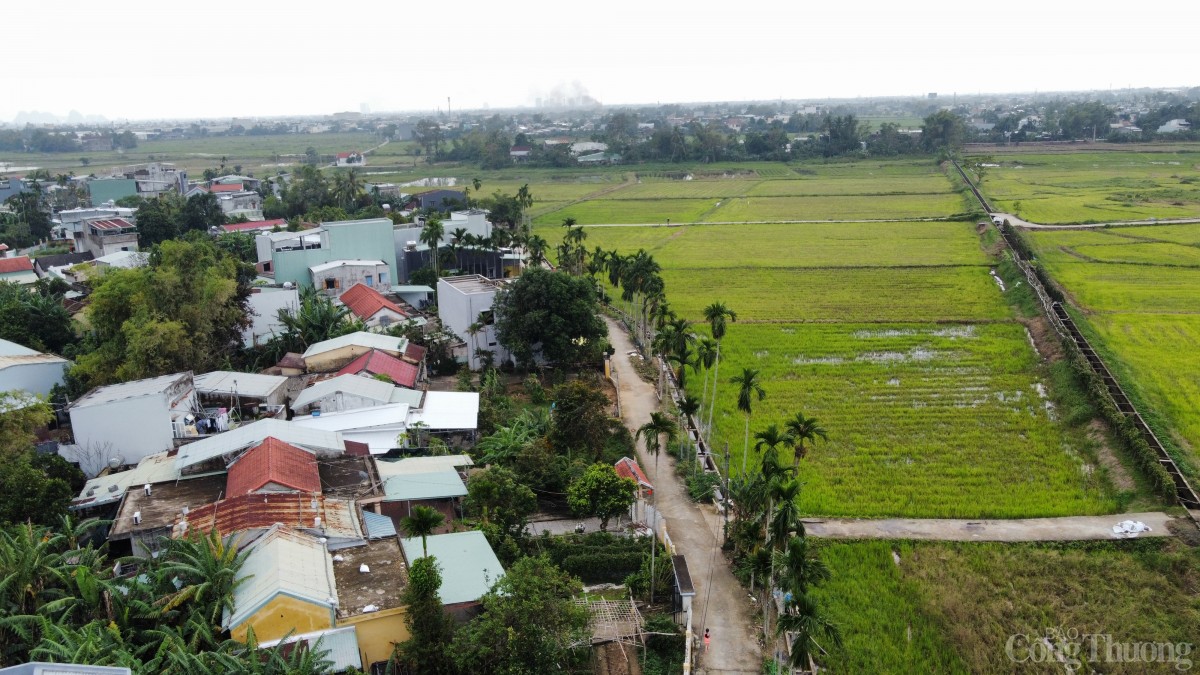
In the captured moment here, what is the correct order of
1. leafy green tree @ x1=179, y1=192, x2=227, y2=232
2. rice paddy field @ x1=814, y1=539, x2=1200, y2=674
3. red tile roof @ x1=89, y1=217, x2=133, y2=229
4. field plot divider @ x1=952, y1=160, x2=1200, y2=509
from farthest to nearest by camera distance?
leafy green tree @ x1=179, y1=192, x2=227, y2=232 < red tile roof @ x1=89, y1=217, x2=133, y2=229 < field plot divider @ x1=952, y1=160, x2=1200, y2=509 < rice paddy field @ x1=814, y1=539, x2=1200, y2=674

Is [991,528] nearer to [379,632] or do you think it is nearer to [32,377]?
[379,632]

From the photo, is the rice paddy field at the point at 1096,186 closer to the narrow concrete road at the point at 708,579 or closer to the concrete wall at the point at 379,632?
the narrow concrete road at the point at 708,579

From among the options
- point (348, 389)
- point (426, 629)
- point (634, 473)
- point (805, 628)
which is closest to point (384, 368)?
point (348, 389)

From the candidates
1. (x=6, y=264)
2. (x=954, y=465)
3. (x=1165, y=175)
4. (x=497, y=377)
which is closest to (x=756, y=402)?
(x=954, y=465)

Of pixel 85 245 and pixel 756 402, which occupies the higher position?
pixel 85 245

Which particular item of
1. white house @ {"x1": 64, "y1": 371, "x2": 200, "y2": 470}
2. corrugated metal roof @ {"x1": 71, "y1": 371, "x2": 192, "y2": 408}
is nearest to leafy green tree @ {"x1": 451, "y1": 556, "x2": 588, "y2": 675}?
white house @ {"x1": 64, "y1": 371, "x2": 200, "y2": 470}

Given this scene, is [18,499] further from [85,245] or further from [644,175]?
[644,175]

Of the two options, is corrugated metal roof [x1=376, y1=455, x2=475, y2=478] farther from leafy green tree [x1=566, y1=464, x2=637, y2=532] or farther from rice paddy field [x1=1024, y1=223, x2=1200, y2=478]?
rice paddy field [x1=1024, y1=223, x2=1200, y2=478]

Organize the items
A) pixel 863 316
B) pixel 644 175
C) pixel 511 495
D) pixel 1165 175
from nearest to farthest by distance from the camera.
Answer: pixel 511 495 < pixel 863 316 < pixel 1165 175 < pixel 644 175
